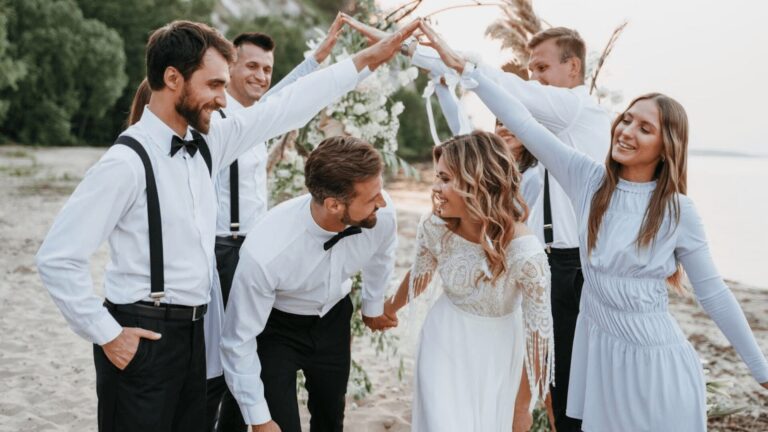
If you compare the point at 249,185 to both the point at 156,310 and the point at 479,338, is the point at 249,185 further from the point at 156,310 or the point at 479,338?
the point at 479,338

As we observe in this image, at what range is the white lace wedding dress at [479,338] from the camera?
2.71m

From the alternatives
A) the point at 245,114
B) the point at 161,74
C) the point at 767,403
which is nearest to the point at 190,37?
the point at 161,74

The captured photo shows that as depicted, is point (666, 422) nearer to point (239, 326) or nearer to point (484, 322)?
point (484, 322)

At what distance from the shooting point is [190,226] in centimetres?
256

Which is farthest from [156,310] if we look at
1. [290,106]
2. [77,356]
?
[77,356]

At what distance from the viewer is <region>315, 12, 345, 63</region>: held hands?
12.0ft

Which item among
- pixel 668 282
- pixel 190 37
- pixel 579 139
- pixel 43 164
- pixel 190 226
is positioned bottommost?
pixel 43 164

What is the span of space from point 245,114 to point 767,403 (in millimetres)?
5264

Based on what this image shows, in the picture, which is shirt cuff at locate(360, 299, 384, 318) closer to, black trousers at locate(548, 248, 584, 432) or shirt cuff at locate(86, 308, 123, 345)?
black trousers at locate(548, 248, 584, 432)

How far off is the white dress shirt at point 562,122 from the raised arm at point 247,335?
131cm

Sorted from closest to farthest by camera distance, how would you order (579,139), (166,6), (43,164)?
(579,139) < (43,164) < (166,6)

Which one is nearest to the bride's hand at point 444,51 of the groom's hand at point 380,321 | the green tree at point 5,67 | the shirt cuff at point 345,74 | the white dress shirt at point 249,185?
the shirt cuff at point 345,74

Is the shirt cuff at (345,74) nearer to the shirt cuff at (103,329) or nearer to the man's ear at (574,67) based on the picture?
the man's ear at (574,67)

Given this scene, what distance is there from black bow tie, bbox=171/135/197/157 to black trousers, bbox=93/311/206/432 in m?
0.62
